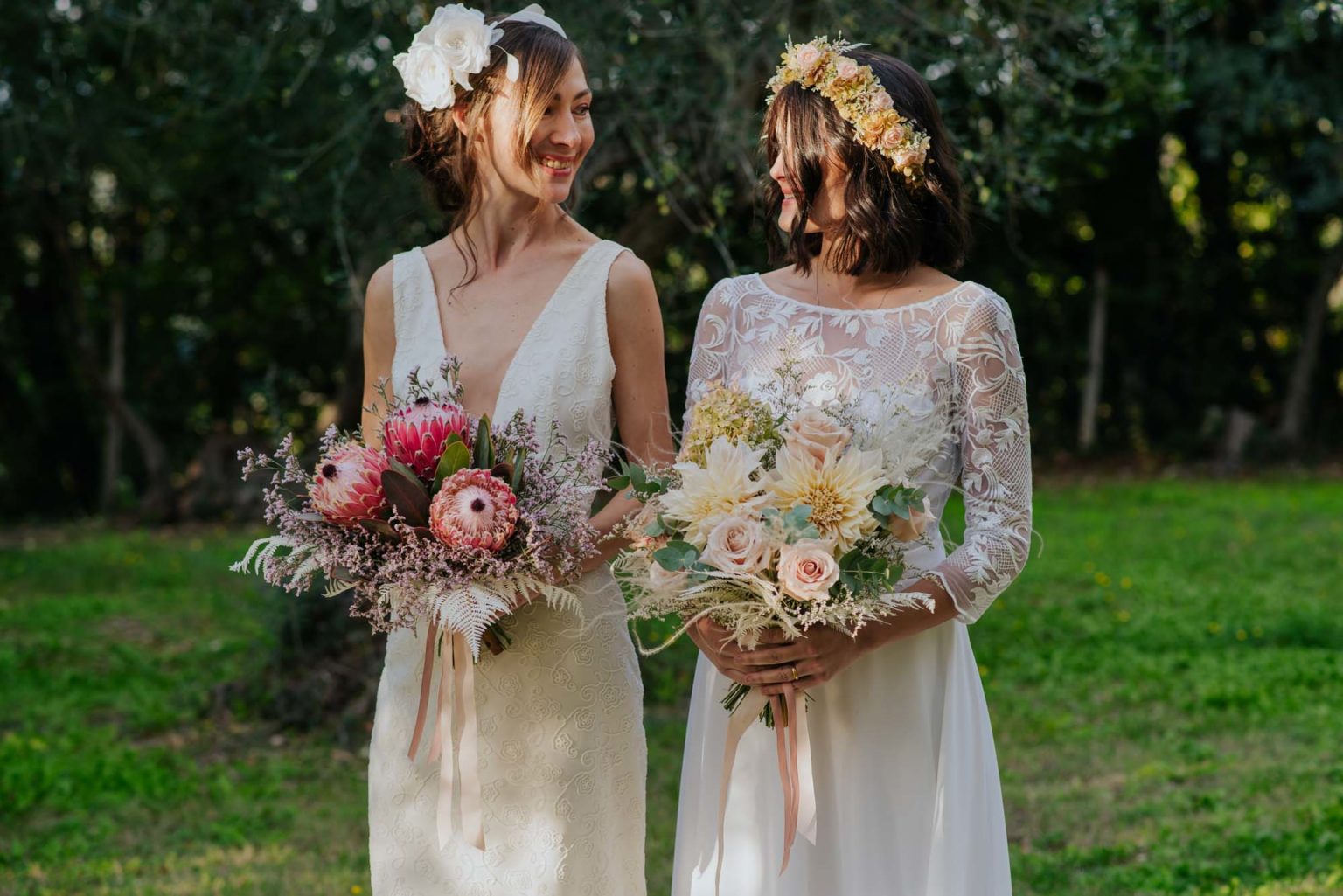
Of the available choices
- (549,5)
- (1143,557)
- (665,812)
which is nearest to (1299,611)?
(1143,557)

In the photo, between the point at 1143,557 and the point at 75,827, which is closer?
the point at 75,827

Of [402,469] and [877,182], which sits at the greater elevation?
[877,182]

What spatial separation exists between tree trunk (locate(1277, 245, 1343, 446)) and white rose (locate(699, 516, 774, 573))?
14850mm

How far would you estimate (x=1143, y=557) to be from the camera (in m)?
10.3

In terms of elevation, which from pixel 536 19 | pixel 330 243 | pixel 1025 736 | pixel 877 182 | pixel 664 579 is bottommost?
pixel 1025 736

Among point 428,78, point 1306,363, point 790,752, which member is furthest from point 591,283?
point 1306,363

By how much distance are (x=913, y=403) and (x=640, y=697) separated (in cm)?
92

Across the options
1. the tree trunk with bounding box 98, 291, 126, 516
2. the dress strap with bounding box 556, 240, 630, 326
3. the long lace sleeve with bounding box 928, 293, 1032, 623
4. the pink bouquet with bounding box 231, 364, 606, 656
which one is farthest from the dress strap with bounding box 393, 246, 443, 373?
the tree trunk with bounding box 98, 291, 126, 516

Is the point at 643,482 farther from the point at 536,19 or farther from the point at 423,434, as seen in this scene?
the point at 536,19

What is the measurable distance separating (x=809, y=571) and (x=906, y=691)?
1.87 feet

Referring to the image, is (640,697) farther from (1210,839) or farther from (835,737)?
(1210,839)

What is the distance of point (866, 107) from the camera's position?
260 centimetres

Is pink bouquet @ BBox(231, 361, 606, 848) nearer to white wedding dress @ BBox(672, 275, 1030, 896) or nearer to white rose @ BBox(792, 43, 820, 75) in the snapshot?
white wedding dress @ BBox(672, 275, 1030, 896)

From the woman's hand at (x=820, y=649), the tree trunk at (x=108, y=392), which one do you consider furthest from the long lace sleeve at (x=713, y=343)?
the tree trunk at (x=108, y=392)
